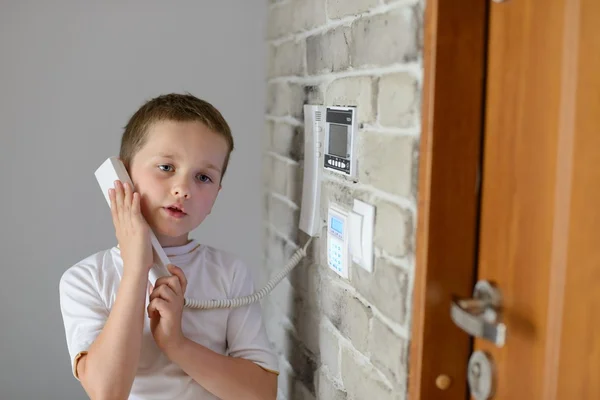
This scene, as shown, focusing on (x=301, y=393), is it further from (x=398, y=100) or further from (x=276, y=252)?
(x=398, y=100)

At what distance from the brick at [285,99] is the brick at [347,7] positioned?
0.24m

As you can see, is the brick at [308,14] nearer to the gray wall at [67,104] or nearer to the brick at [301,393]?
the gray wall at [67,104]

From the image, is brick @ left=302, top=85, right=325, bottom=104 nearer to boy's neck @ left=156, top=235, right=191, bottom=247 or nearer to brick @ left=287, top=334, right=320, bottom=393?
boy's neck @ left=156, top=235, right=191, bottom=247

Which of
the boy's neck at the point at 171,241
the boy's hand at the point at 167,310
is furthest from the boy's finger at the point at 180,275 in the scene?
the boy's neck at the point at 171,241

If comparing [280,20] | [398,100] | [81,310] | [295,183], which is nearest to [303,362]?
[295,183]

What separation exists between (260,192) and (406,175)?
0.96 m

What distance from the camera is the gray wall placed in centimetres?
157

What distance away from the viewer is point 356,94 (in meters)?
1.06

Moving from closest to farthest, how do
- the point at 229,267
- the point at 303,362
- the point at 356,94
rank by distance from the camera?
the point at 356,94 < the point at 229,267 < the point at 303,362

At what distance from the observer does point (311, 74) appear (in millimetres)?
1329

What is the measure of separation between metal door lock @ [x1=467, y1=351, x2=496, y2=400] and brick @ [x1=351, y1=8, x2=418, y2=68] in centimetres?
44

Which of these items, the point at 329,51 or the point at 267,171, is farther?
the point at 267,171

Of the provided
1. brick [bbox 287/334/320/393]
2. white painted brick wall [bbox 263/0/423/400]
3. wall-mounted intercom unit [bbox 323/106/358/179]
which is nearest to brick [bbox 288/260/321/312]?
white painted brick wall [bbox 263/0/423/400]

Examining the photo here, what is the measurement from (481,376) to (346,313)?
344 mm
